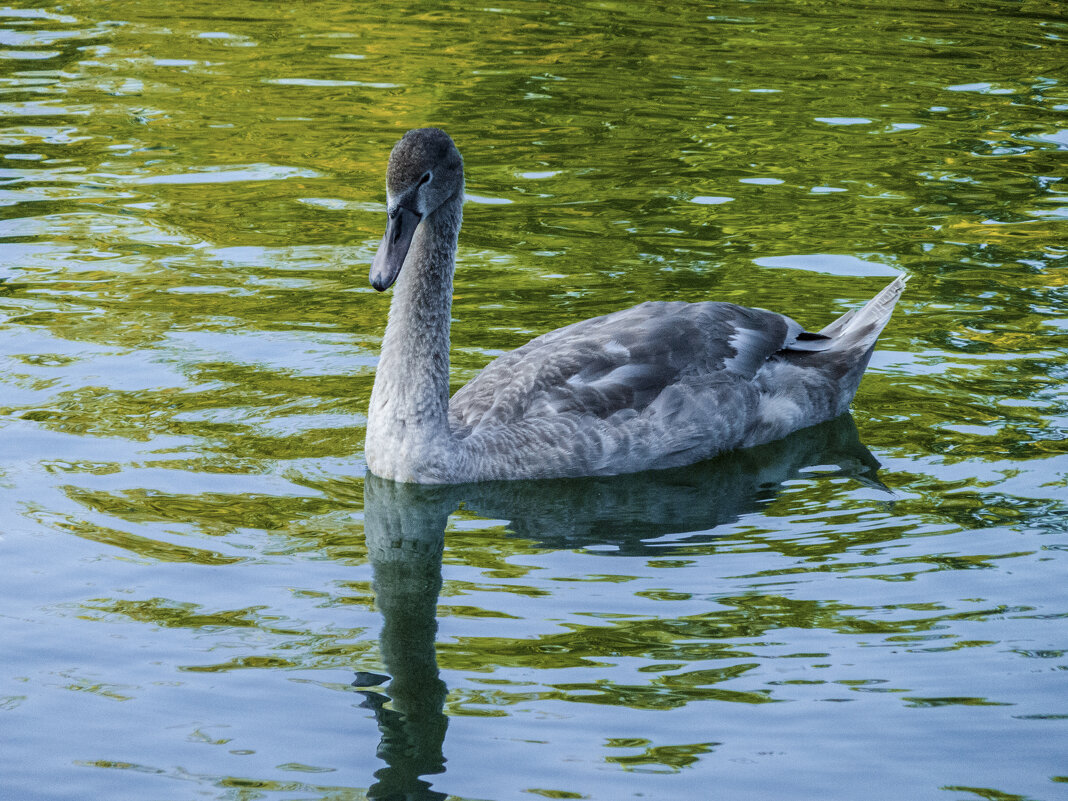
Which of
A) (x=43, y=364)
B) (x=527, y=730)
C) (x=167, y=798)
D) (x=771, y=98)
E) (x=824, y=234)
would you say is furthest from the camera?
(x=771, y=98)

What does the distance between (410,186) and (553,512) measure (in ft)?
6.34

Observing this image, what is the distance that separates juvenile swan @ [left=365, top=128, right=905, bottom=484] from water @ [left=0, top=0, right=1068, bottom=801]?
0.21m

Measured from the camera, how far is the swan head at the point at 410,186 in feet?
26.9

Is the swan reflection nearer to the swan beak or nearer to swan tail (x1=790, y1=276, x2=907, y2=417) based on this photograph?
swan tail (x1=790, y1=276, x2=907, y2=417)

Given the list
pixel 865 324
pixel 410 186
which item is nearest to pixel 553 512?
pixel 410 186

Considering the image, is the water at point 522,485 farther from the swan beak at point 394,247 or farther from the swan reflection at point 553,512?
the swan beak at point 394,247

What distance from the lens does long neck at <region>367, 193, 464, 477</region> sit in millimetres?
8680

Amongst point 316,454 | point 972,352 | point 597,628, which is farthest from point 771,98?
point 597,628

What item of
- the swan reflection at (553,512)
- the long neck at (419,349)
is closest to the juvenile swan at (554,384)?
the long neck at (419,349)

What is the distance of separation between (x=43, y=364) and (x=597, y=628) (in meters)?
4.82

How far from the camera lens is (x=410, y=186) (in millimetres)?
8422

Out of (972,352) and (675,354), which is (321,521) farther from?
(972,352)

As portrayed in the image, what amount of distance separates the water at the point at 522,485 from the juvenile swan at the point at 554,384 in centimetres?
21

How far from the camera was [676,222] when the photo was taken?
1304cm
